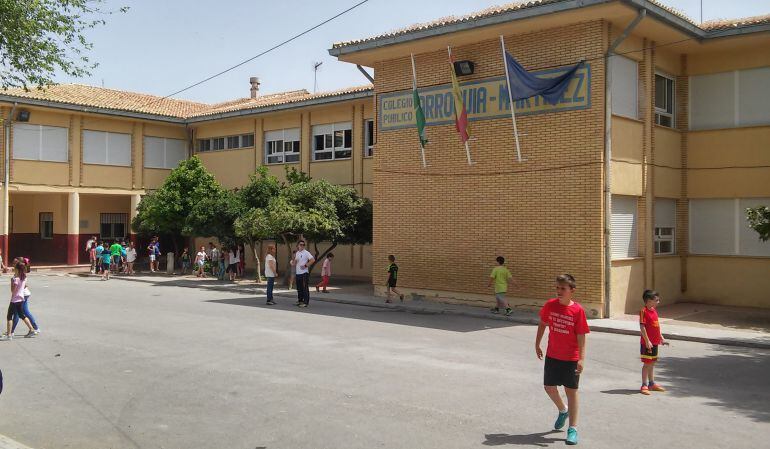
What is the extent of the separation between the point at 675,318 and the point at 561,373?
418 inches

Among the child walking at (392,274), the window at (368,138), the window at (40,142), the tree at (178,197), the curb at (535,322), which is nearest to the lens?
the curb at (535,322)

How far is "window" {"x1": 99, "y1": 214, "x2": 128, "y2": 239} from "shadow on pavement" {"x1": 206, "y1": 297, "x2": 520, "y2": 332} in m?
18.6

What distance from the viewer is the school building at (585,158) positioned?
15.9 m

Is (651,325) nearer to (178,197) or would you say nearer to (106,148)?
(178,197)

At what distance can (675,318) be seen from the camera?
15.9 meters

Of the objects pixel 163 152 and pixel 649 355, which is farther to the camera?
pixel 163 152

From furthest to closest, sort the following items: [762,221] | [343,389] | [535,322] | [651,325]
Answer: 1. [535,322]
2. [762,221]
3. [651,325]
4. [343,389]

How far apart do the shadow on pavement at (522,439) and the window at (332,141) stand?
73.6 feet

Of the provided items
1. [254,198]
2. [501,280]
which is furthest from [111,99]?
[501,280]

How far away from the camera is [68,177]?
32219mm

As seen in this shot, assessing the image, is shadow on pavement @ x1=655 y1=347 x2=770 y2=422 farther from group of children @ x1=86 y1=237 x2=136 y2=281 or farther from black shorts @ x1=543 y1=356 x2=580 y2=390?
group of children @ x1=86 y1=237 x2=136 y2=281

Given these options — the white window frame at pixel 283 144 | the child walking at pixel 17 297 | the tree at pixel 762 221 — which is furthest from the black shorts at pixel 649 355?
the white window frame at pixel 283 144

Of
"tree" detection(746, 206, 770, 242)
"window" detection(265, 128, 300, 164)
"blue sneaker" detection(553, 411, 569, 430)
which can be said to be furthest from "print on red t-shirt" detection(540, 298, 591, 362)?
"window" detection(265, 128, 300, 164)

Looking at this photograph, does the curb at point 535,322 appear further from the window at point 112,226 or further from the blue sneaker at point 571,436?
the window at point 112,226
